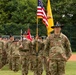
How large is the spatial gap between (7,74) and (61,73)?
7232 mm

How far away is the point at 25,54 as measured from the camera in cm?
1709

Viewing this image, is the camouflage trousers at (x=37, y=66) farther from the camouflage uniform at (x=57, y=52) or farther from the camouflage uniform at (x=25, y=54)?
the camouflage uniform at (x=57, y=52)

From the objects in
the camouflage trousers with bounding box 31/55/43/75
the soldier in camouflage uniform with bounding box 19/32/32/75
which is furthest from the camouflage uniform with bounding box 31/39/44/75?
the soldier in camouflage uniform with bounding box 19/32/32/75

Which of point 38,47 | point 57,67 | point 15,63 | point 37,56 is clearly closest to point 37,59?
point 37,56

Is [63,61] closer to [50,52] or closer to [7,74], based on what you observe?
[50,52]

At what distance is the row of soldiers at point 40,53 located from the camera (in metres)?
12.0

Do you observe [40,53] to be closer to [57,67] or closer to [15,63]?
[15,63]

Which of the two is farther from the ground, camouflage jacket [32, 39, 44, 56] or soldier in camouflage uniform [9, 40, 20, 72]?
camouflage jacket [32, 39, 44, 56]

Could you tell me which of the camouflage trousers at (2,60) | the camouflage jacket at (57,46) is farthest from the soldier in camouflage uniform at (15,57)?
the camouflage jacket at (57,46)

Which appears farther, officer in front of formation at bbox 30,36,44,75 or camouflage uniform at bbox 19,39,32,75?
camouflage uniform at bbox 19,39,32,75

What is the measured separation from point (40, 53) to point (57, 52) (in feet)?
17.5

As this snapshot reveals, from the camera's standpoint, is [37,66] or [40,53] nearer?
[37,66]

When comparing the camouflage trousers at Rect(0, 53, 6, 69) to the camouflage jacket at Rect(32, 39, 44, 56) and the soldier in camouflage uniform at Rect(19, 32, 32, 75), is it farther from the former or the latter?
the soldier in camouflage uniform at Rect(19, 32, 32, 75)

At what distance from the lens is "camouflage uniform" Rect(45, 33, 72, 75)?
11945 millimetres
